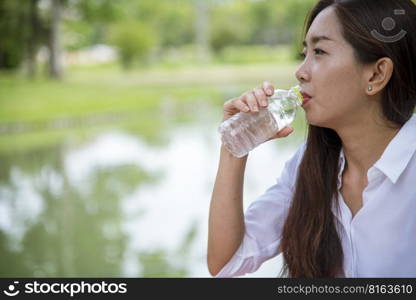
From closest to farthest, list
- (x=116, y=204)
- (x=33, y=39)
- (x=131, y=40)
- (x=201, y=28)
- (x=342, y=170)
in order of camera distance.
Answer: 1. (x=342, y=170)
2. (x=116, y=204)
3. (x=33, y=39)
4. (x=131, y=40)
5. (x=201, y=28)

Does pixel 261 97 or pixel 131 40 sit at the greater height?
pixel 131 40

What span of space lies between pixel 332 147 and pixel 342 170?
45 mm

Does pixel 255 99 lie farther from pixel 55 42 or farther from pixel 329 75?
pixel 55 42

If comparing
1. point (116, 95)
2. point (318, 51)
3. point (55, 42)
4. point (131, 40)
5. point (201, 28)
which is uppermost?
point (201, 28)

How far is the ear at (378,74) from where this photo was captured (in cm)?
94

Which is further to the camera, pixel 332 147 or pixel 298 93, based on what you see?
pixel 332 147

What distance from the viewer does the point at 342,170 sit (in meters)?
1.05

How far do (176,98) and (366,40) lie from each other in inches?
317

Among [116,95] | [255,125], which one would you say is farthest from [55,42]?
[255,125]

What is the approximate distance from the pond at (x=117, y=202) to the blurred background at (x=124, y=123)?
0.01 meters

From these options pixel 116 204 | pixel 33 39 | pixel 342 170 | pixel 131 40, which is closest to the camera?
pixel 342 170

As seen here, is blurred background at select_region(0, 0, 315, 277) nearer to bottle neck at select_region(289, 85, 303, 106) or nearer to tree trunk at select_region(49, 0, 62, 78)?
tree trunk at select_region(49, 0, 62, 78)

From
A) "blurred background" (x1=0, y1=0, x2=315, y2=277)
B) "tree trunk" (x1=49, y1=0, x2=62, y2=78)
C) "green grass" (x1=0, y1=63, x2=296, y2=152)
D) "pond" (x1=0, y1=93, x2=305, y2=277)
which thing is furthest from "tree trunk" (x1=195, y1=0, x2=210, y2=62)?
"tree trunk" (x1=49, y1=0, x2=62, y2=78)

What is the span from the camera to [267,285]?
3.26 ft
